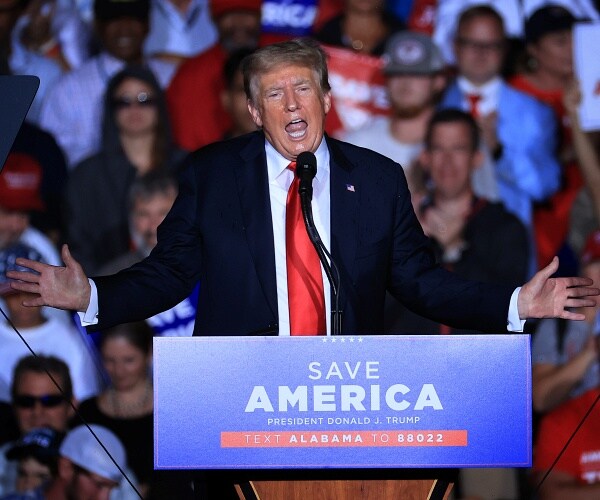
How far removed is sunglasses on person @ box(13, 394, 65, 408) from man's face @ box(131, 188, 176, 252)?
28.4 inches

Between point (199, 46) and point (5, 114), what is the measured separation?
291 cm

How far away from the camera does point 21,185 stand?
16.1 feet

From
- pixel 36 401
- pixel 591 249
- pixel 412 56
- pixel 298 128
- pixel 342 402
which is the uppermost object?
A: pixel 412 56

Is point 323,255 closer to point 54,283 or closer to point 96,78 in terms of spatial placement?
point 54,283

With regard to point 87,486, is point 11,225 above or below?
above

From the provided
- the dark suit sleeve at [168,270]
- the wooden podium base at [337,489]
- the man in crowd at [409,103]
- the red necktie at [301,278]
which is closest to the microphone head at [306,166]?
the red necktie at [301,278]

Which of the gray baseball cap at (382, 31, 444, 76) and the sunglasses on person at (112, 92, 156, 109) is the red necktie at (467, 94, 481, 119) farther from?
the sunglasses on person at (112, 92, 156, 109)

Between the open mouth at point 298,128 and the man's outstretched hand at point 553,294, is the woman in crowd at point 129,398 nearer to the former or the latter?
the open mouth at point 298,128

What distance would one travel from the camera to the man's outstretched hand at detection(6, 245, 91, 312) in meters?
2.24

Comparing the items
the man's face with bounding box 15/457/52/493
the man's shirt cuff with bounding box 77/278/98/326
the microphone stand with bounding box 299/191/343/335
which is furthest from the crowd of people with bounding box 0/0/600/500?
the microphone stand with bounding box 299/191/343/335

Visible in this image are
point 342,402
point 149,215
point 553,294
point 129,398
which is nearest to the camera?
point 342,402

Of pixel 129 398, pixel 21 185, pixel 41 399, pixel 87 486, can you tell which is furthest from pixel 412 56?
pixel 87 486

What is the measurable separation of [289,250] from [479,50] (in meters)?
2.91

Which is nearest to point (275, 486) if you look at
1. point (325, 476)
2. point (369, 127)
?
point (325, 476)
